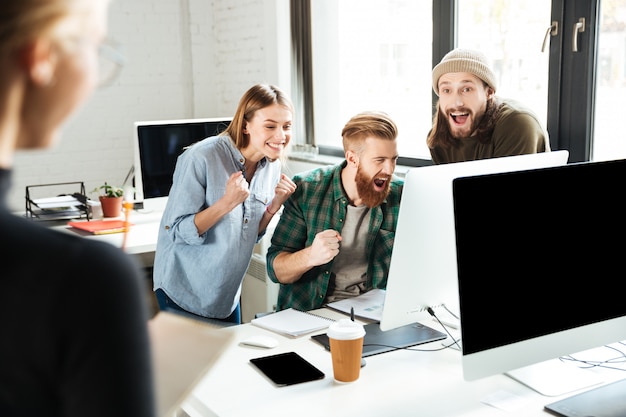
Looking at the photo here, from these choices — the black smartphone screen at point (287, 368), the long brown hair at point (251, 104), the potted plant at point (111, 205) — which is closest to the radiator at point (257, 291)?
the potted plant at point (111, 205)

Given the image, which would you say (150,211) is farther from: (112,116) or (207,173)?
(112,116)

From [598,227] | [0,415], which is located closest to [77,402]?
[0,415]

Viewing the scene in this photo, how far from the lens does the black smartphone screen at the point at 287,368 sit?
1.52 m

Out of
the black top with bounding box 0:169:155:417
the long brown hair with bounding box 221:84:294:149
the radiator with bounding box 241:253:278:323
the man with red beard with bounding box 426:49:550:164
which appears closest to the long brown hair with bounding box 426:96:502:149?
the man with red beard with bounding box 426:49:550:164

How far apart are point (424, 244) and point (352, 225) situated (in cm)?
63

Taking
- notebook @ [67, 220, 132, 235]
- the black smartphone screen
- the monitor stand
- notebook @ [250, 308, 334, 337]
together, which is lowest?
the monitor stand

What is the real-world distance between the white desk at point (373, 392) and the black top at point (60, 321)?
90cm

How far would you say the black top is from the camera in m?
0.47

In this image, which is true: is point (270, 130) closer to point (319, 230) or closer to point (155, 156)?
point (319, 230)

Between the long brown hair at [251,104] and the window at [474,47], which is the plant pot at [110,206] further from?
the window at [474,47]

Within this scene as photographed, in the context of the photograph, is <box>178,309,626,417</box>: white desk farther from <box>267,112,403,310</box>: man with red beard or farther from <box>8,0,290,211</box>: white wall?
<box>8,0,290,211</box>: white wall

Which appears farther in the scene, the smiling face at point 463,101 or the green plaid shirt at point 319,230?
the smiling face at point 463,101

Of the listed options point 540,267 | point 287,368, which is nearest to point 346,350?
point 287,368

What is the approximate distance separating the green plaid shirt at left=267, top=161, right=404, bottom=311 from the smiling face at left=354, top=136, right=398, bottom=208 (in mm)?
41
